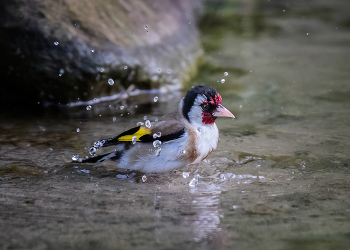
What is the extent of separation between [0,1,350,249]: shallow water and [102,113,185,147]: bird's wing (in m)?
0.30

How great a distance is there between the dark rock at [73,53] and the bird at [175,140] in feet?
7.97

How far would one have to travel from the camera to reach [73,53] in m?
5.99

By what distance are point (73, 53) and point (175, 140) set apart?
2.87 m

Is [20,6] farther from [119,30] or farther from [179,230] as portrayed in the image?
[179,230]

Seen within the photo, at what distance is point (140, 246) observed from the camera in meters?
2.37

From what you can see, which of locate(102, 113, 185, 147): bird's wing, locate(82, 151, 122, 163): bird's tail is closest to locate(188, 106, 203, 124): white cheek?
locate(102, 113, 185, 147): bird's wing

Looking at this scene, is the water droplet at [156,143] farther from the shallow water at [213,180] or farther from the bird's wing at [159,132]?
the shallow water at [213,180]

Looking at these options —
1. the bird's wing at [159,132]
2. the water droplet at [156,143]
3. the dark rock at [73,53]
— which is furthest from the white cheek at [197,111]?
→ the dark rock at [73,53]

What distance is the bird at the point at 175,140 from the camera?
3.66m

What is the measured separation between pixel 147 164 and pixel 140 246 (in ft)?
4.56

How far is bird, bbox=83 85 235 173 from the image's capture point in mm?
3660

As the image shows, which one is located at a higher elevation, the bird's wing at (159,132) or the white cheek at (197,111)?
the white cheek at (197,111)

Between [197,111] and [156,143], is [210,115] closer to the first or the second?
[197,111]

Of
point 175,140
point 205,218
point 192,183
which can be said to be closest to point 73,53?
point 175,140
